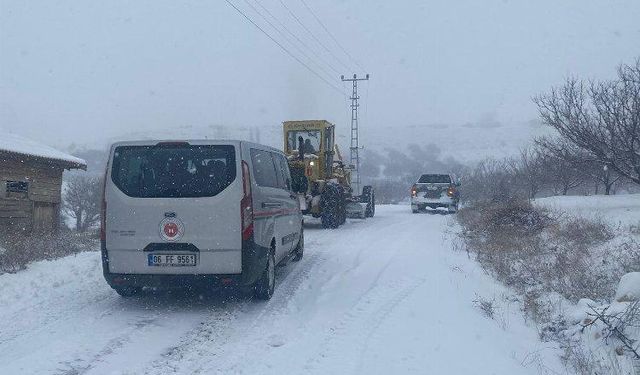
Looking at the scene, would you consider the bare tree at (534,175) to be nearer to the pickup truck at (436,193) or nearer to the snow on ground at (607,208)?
the pickup truck at (436,193)

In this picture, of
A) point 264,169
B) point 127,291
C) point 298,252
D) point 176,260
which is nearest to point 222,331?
point 176,260

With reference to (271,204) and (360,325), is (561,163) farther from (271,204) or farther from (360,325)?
(360,325)

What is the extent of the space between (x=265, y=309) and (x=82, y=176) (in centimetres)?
4113

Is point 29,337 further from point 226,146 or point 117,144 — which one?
point 226,146

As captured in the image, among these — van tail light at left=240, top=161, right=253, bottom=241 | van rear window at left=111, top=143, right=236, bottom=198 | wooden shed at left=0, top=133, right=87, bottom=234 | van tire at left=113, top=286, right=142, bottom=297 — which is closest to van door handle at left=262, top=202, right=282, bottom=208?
van tail light at left=240, top=161, right=253, bottom=241

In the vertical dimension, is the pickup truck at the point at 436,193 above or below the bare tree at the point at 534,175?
below

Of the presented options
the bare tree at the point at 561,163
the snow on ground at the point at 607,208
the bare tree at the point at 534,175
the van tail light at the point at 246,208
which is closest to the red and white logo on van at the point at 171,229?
the van tail light at the point at 246,208

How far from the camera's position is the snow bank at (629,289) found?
18.8 feet

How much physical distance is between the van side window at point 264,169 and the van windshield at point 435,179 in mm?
20417

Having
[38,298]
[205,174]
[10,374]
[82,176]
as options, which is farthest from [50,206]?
[82,176]

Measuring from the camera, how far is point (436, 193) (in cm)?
2684

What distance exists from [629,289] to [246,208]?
4406mm

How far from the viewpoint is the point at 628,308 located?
520cm

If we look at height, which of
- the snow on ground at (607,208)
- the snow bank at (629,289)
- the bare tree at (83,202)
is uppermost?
the snow on ground at (607,208)
